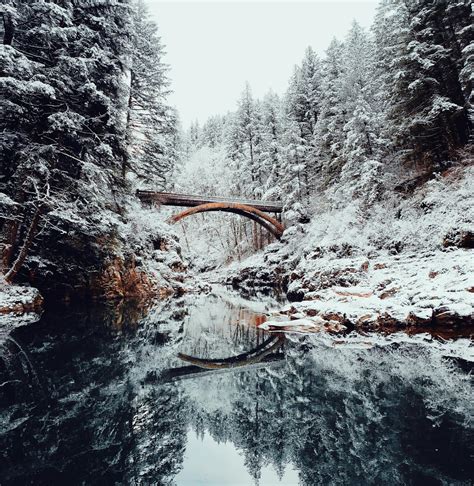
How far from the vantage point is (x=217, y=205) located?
28875 millimetres

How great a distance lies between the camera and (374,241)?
16922 mm

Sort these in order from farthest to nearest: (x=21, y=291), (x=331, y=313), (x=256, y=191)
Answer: (x=256, y=191)
(x=21, y=291)
(x=331, y=313)

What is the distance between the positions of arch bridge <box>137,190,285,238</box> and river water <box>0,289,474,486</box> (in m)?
18.4

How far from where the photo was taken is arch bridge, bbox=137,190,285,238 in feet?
83.3

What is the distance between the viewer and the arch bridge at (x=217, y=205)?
2538 centimetres

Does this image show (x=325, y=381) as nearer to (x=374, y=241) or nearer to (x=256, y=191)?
(x=374, y=241)

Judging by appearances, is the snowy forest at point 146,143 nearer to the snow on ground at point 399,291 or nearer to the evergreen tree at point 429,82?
the evergreen tree at point 429,82

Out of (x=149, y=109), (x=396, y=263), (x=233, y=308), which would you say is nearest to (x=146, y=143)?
(x=149, y=109)

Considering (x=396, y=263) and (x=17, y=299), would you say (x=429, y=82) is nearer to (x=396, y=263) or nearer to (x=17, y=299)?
(x=396, y=263)

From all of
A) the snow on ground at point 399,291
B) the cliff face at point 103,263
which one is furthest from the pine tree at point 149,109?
the snow on ground at point 399,291

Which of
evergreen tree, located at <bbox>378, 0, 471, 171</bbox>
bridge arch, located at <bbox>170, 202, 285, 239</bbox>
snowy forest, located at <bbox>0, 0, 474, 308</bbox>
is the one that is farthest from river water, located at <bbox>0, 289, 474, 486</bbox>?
bridge arch, located at <bbox>170, 202, 285, 239</bbox>

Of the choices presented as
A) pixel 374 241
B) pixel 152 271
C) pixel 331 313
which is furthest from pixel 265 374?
pixel 152 271

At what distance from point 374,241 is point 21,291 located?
16.4 m

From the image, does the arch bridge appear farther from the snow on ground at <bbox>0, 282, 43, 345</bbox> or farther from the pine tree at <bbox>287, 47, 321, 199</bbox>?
the snow on ground at <bbox>0, 282, 43, 345</bbox>
